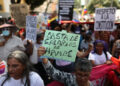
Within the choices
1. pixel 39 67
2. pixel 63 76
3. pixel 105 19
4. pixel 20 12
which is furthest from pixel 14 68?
pixel 20 12

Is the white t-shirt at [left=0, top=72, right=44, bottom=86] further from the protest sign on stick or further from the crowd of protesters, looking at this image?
the protest sign on stick

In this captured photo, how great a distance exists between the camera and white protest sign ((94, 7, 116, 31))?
3324 millimetres

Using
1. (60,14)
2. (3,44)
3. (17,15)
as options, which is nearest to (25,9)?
(17,15)

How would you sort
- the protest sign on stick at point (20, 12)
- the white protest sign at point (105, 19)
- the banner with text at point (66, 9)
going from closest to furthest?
the white protest sign at point (105, 19) < the protest sign on stick at point (20, 12) < the banner with text at point (66, 9)

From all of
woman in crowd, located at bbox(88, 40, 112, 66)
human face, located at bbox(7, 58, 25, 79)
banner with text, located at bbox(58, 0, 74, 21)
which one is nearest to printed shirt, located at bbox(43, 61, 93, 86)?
human face, located at bbox(7, 58, 25, 79)

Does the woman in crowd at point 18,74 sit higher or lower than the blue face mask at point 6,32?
lower

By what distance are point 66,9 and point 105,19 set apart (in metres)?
1.31

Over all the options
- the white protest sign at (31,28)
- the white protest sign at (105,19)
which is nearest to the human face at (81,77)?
the white protest sign at (31,28)

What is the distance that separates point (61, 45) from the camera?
2242 mm

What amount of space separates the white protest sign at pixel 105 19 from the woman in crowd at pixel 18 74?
227cm

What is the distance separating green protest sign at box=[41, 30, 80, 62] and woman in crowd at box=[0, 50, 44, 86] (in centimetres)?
57

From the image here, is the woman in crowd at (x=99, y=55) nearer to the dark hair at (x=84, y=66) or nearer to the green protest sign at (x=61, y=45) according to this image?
the green protest sign at (x=61, y=45)

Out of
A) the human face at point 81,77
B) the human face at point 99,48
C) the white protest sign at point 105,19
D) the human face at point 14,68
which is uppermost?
the white protest sign at point 105,19

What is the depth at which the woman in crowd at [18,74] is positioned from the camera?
1578 millimetres
